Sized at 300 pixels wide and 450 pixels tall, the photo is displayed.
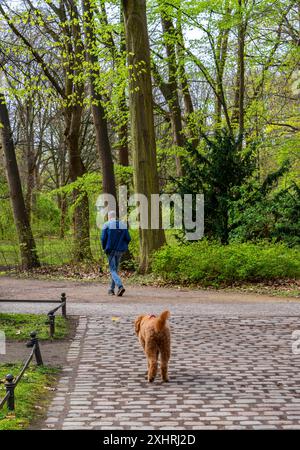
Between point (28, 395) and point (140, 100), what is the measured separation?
13466mm

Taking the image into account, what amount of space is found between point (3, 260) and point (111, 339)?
18.9m

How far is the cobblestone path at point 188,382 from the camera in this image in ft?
20.5

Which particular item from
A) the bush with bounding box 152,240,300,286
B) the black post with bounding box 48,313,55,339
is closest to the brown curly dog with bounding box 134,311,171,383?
the black post with bounding box 48,313,55,339

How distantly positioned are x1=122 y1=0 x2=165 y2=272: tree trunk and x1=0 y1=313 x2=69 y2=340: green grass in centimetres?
772

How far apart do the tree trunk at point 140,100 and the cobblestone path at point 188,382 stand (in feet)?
27.3

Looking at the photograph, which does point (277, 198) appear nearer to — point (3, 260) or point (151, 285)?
point (151, 285)

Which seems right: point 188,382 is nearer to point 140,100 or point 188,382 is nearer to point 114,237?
point 114,237

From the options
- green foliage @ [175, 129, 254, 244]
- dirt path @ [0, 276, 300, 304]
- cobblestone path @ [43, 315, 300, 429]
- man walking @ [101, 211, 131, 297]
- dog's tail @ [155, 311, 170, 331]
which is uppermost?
green foliage @ [175, 129, 254, 244]

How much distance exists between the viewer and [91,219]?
27219 mm

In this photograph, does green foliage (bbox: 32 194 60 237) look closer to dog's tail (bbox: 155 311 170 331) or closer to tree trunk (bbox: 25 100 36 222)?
tree trunk (bbox: 25 100 36 222)

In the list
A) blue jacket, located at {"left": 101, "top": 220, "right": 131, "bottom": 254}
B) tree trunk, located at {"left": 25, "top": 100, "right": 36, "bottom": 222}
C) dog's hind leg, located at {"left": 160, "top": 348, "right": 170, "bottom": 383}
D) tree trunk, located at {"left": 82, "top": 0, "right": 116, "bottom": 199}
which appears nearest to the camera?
dog's hind leg, located at {"left": 160, "top": 348, "right": 170, "bottom": 383}

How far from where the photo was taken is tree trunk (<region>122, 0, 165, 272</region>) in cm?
1898

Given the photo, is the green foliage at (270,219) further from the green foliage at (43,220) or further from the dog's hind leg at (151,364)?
the dog's hind leg at (151,364)

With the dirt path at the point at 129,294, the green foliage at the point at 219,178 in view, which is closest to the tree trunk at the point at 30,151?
the green foliage at the point at 219,178
